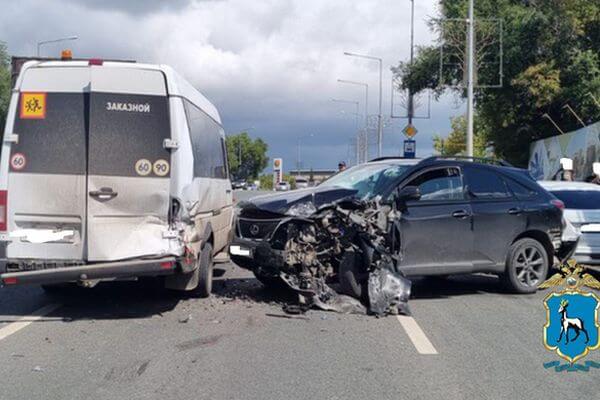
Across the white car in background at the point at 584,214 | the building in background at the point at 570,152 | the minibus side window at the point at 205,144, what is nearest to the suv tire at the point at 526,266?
the white car in background at the point at 584,214

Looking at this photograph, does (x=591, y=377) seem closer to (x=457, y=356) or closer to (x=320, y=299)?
(x=457, y=356)

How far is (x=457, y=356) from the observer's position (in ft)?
20.9

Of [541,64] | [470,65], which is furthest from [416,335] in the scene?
[541,64]

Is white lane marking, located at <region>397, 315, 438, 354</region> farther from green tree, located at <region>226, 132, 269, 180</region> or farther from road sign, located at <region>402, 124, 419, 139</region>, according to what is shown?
green tree, located at <region>226, 132, 269, 180</region>

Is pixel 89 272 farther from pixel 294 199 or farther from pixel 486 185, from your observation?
pixel 486 185

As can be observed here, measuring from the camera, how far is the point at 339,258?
8312mm

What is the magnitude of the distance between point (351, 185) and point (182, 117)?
2.88m

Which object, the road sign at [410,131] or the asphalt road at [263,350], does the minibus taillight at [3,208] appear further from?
the road sign at [410,131]

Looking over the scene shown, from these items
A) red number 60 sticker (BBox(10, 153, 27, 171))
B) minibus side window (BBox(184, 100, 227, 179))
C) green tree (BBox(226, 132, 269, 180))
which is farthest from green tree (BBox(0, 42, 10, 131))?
green tree (BBox(226, 132, 269, 180))

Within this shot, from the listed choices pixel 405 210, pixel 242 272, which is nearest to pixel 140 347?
pixel 405 210

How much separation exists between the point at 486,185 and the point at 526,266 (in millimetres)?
1255

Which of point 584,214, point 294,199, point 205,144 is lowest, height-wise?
point 584,214

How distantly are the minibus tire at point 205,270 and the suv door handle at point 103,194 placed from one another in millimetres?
1462

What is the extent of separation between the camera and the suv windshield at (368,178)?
8.90m
